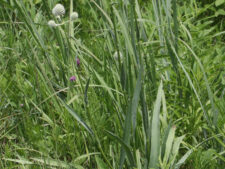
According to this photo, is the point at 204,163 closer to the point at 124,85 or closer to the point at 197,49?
the point at 124,85

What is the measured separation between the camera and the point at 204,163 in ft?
4.09

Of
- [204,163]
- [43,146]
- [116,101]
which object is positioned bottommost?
[204,163]

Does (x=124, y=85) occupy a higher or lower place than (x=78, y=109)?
higher

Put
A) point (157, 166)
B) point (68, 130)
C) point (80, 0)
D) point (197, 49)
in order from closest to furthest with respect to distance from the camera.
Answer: point (157, 166), point (68, 130), point (197, 49), point (80, 0)

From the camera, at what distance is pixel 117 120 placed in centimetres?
134

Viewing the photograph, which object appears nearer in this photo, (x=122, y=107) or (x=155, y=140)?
(x=155, y=140)

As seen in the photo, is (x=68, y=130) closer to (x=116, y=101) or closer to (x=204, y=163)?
(x=116, y=101)

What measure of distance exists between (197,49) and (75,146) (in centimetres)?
86

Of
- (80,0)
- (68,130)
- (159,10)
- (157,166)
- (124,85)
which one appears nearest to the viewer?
(157,166)

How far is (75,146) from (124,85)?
0.29 m

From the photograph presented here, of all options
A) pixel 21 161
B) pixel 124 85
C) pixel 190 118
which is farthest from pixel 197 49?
pixel 21 161

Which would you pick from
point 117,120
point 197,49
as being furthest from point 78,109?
point 197,49

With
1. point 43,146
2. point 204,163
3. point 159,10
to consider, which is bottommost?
point 204,163

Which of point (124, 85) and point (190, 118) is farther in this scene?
point (190, 118)
